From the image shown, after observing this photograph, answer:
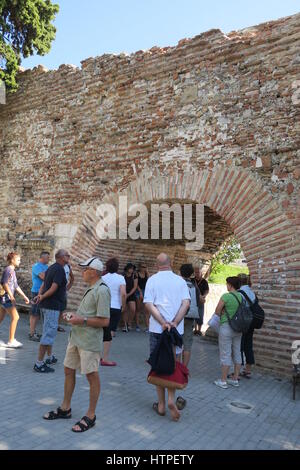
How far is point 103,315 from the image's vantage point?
10.4 ft

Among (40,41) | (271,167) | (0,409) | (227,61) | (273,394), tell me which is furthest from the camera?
(40,41)

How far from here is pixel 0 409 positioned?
3369mm

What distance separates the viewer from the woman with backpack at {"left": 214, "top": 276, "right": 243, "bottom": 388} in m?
4.55

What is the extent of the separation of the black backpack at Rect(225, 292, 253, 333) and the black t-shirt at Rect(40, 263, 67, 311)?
198 cm

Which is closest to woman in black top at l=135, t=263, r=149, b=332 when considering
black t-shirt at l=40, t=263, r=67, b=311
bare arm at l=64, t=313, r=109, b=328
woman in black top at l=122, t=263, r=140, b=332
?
woman in black top at l=122, t=263, r=140, b=332

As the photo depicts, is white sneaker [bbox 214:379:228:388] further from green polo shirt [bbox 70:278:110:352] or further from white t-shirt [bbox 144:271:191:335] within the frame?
green polo shirt [bbox 70:278:110:352]

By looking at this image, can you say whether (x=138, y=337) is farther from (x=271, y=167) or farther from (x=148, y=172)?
(x=271, y=167)

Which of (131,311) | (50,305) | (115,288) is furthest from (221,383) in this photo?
(131,311)

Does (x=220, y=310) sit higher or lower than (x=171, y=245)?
lower

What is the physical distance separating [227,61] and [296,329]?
4.07m

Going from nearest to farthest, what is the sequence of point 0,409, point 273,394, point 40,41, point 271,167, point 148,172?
point 0,409 → point 273,394 → point 271,167 → point 148,172 → point 40,41

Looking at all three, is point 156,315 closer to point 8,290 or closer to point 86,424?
point 86,424

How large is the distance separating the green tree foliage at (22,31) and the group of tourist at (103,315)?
17.8 ft

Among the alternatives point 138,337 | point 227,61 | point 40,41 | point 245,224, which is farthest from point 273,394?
point 40,41
